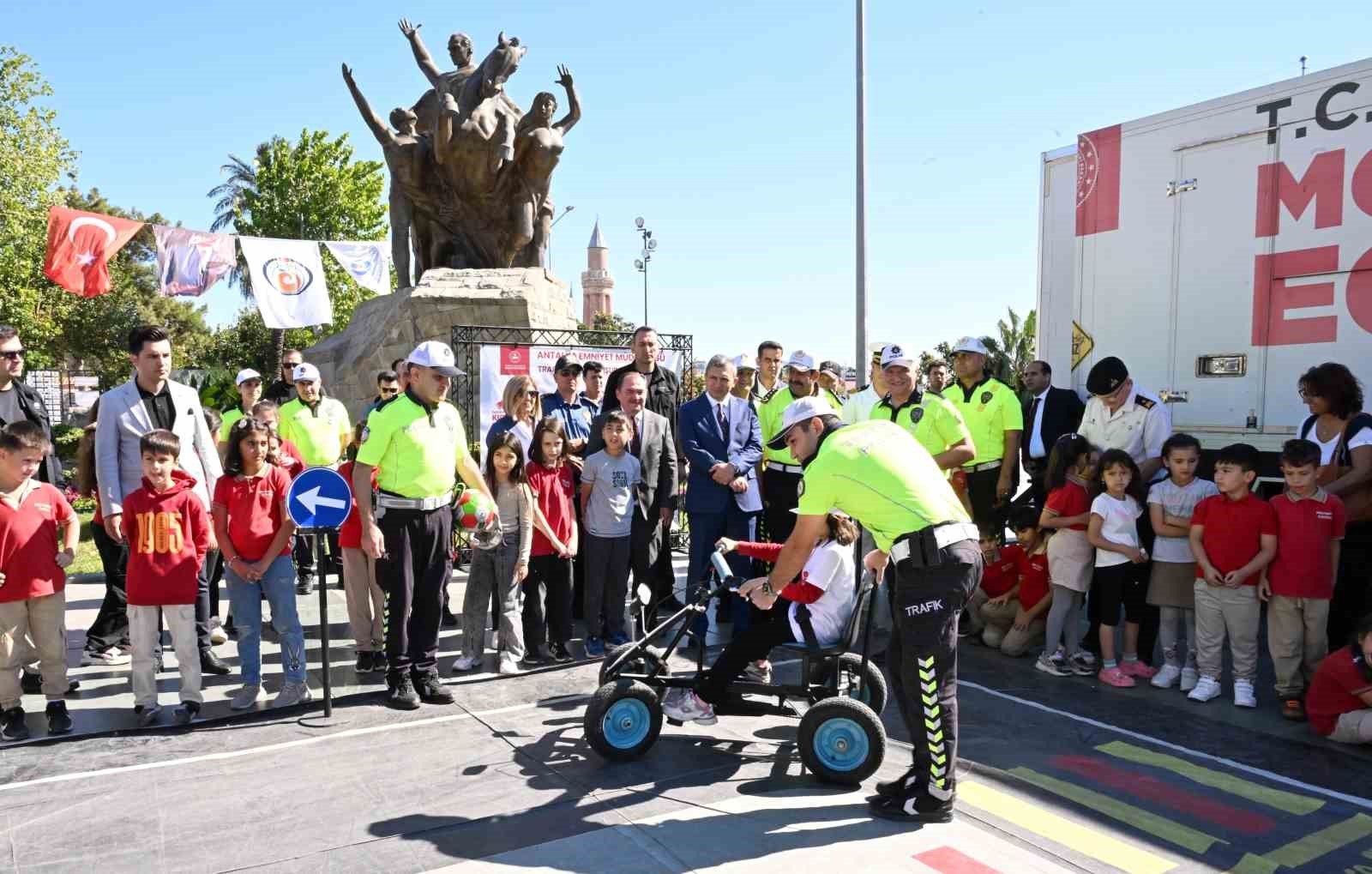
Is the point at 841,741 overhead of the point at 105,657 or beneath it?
overhead

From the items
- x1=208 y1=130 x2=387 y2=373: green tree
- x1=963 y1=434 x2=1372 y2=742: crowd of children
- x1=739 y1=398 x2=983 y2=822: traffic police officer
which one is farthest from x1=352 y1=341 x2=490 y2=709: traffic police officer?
x1=208 y1=130 x2=387 y2=373: green tree

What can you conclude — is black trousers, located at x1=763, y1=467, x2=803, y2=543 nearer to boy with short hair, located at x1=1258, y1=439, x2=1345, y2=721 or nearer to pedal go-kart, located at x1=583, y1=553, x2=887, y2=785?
pedal go-kart, located at x1=583, y1=553, x2=887, y2=785

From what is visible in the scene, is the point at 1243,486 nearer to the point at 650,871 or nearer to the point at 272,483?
the point at 650,871

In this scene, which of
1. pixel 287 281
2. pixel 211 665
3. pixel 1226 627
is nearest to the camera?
pixel 1226 627

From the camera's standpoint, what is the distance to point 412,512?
502 centimetres

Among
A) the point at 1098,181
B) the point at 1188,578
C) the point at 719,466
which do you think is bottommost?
the point at 1188,578

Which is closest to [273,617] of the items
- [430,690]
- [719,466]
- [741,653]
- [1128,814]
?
[430,690]

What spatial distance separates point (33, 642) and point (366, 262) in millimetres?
9922

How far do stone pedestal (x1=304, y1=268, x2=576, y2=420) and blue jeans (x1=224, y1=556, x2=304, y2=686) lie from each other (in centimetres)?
685

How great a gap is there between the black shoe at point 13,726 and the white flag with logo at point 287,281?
7810mm

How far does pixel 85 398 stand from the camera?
46.6 metres

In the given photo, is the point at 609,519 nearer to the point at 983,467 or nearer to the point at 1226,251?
the point at 983,467

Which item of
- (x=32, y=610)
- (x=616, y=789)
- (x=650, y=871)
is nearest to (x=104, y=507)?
(x=32, y=610)

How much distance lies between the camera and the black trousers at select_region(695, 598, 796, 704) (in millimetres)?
4227
